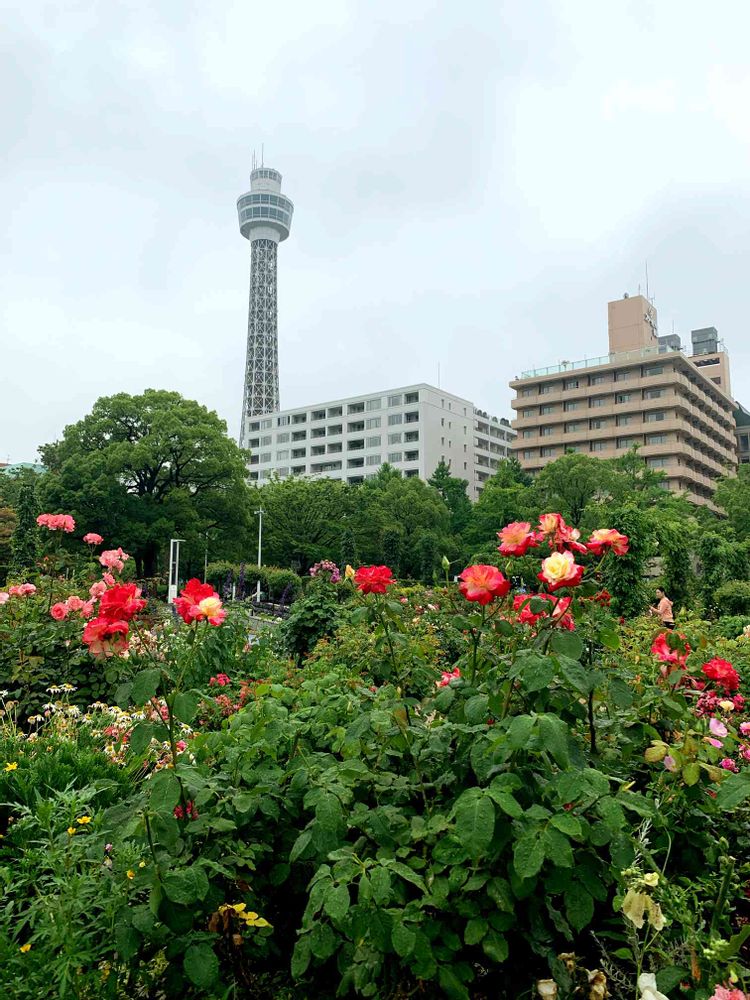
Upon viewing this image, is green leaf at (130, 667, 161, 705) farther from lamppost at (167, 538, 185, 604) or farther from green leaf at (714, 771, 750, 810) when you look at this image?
lamppost at (167, 538, 185, 604)

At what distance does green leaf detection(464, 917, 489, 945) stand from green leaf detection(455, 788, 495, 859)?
0.61 ft

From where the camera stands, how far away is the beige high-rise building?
60.3 m

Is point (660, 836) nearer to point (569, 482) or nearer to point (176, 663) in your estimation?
point (176, 663)

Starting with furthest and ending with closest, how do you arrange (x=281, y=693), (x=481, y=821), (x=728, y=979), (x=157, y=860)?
(x=281, y=693), (x=157, y=860), (x=481, y=821), (x=728, y=979)

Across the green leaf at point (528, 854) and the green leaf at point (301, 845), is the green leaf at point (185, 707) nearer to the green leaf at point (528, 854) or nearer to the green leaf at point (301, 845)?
the green leaf at point (301, 845)

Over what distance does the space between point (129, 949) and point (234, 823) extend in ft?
1.48

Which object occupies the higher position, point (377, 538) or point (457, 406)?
point (457, 406)

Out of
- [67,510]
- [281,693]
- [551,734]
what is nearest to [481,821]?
[551,734]

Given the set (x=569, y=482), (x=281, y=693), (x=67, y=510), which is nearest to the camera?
(x=281, y=693)

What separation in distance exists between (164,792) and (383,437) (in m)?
74.2

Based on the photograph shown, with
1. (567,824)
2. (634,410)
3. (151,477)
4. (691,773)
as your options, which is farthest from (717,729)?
(634,410)

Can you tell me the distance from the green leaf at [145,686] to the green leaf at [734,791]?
1.66 metres

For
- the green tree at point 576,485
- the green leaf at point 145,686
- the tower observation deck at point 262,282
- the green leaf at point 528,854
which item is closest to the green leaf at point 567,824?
the green leaf at point 528,854

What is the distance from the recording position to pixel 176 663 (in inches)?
118
